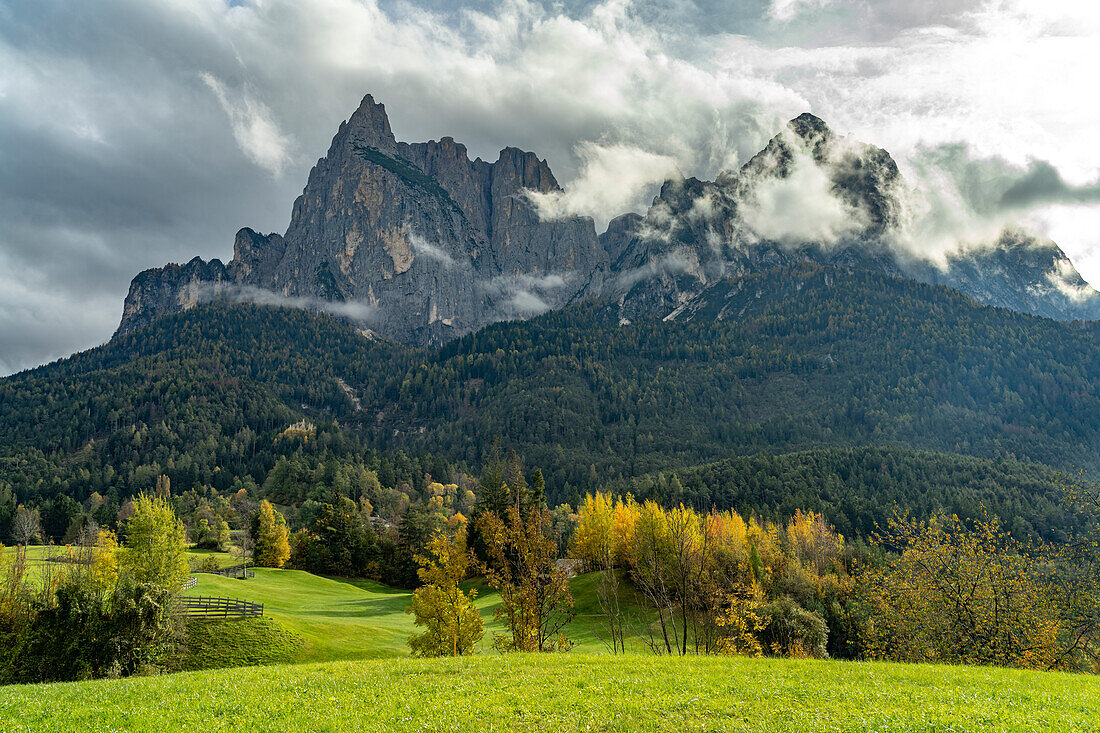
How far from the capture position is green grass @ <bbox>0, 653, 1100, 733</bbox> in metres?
14.7

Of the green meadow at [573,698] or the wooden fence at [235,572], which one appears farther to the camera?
the wooden fence at [235,572]

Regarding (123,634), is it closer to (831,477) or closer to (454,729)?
(454,729)

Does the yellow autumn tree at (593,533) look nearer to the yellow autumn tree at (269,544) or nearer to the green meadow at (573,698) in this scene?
the yellow autumn tree at (269,544)

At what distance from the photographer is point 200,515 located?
127m

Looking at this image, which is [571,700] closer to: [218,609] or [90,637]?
[90,637]

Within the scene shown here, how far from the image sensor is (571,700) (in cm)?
1662

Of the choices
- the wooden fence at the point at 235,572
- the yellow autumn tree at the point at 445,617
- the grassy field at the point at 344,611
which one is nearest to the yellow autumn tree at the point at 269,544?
the grassy field at the point at 344,611

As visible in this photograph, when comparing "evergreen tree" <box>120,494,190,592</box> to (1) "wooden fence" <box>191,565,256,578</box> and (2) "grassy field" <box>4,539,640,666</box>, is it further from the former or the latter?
(1) "wooden fence" <box>191,565,256,578</box>

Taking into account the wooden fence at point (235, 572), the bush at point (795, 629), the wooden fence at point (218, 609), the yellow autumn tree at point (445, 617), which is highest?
the yellow autumn tree at point (445, 617)

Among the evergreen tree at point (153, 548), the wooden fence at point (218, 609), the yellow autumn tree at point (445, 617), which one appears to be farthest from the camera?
the evergreen tree at point (153, 548)

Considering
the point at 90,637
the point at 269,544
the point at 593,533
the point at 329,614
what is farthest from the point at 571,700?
the point at 269,544

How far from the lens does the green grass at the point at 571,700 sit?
48.1 ft

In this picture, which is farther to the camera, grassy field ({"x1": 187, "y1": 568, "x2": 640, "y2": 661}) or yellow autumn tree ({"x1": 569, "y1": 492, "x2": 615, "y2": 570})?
yellow autumn tree ({"x1": 569, "y1": 492, "x2": 615, "y2": 570})

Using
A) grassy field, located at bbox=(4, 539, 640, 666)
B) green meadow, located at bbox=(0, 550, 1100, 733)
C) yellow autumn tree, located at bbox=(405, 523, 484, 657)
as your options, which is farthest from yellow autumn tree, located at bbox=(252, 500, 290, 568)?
green meadow, located at bbox=(0, 550, 1100, 733)
